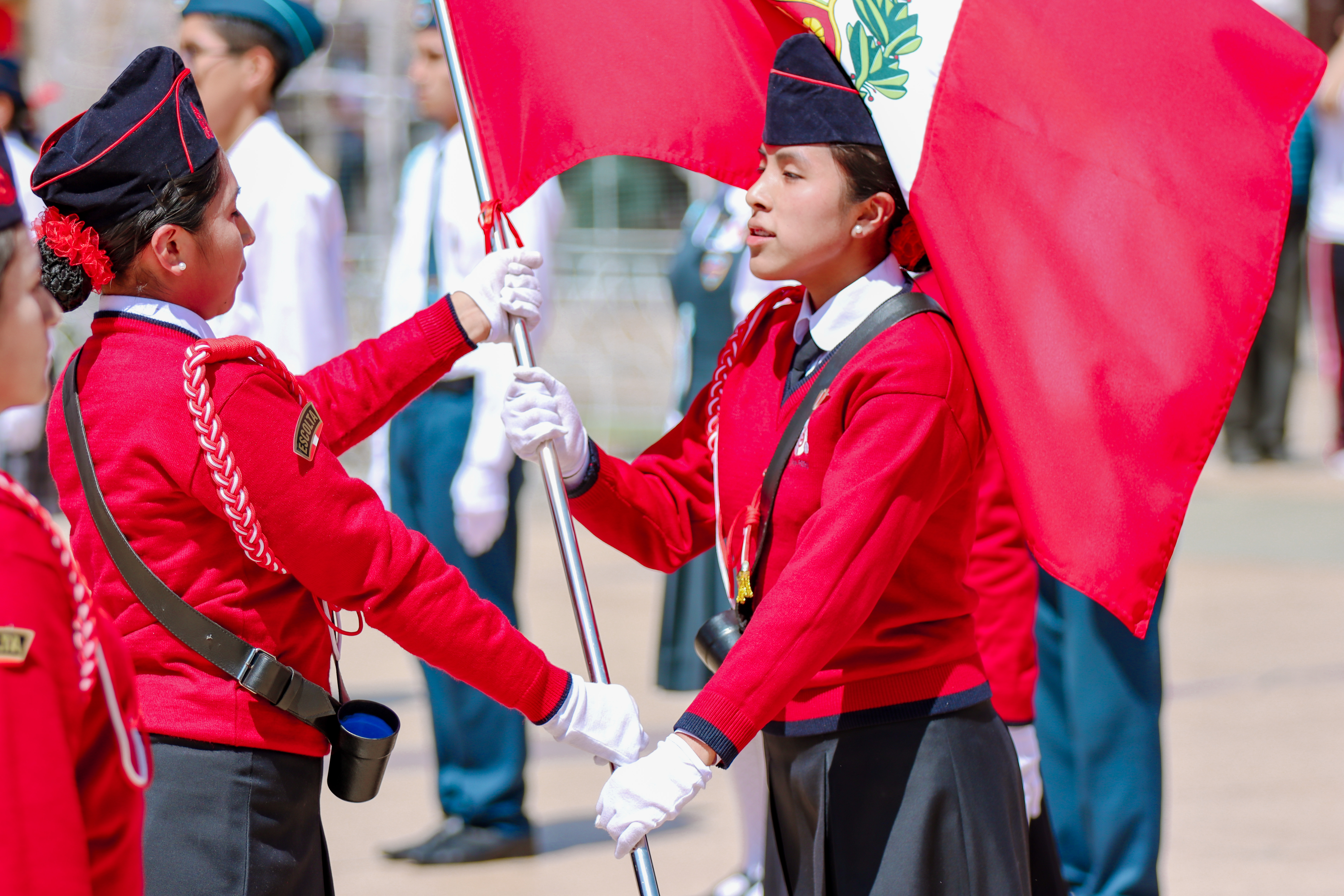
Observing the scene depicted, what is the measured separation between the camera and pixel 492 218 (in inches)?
110

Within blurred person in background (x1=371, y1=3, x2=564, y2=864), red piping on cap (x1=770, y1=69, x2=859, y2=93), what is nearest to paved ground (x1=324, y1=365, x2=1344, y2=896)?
blurred person in background (x1=371, y1=3, x2=564, y2=864)

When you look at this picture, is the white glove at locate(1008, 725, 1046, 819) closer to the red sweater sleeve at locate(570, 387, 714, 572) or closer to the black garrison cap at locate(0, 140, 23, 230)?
the red sweater sleeve at locate(570, 387, 714, 572)

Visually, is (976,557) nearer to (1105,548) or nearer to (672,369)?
(1105,548)

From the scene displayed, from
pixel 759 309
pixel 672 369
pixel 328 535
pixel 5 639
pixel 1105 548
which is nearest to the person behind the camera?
pixel 5 639

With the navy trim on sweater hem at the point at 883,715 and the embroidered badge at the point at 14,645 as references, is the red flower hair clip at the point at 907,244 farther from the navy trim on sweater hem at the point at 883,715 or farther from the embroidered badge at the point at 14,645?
the embroidered badge at the point at 14,645

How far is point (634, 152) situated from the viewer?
9.32 ft

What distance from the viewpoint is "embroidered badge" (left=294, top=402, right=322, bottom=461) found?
2.17 m

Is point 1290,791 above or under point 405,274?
under

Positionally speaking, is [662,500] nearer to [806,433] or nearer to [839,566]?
[806,433]

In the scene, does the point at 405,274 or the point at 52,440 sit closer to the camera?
the point at 52,440

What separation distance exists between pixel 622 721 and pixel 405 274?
97.4 inches

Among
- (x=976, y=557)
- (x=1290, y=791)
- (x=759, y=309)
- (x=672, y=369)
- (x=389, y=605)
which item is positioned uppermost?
(x=759, y=309)

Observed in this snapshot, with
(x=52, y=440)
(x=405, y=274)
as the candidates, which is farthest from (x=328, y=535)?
(x=405, y=274)

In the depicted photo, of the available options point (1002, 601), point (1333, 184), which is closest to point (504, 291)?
point (1002, 601)
